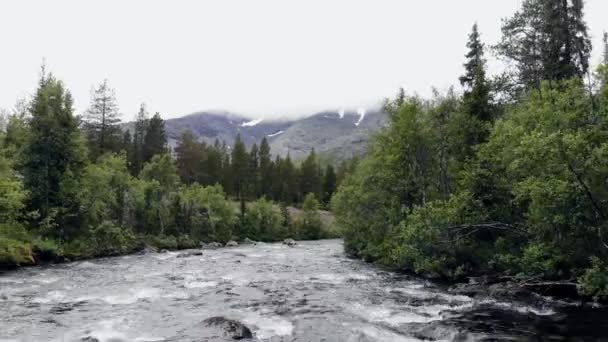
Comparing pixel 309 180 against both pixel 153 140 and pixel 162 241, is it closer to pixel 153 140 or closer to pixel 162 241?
pixel 153 140

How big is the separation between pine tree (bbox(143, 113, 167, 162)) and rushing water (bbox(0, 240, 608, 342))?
68909 mm

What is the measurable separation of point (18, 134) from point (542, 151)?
A: 143 feet

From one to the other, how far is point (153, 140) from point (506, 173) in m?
84.6

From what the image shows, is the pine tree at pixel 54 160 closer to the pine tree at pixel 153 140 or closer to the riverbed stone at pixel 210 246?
the riverbed stone at pixel 210 246

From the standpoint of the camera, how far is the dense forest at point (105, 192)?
40906 mm

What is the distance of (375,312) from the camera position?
20406 mm

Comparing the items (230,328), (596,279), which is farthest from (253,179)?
(230,328)

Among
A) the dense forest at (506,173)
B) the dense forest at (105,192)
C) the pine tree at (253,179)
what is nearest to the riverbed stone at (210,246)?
the dense forest at (105,192)

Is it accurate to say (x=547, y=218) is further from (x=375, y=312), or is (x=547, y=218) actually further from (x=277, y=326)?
(x=277, y=326)

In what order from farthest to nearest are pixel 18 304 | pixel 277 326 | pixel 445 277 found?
1. pixel 445 277
2. pixel 18 304
3. pixel 277 326

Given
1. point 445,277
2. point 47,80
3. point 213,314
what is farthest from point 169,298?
point 47,80

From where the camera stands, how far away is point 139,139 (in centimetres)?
10462

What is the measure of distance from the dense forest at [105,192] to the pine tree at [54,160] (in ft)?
0.30

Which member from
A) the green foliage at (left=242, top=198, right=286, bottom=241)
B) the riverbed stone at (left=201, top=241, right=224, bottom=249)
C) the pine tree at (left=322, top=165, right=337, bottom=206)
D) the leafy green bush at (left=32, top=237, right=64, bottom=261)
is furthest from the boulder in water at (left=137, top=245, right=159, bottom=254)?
the pine tree at (left=322, top=165, right=337, bottom=206)
